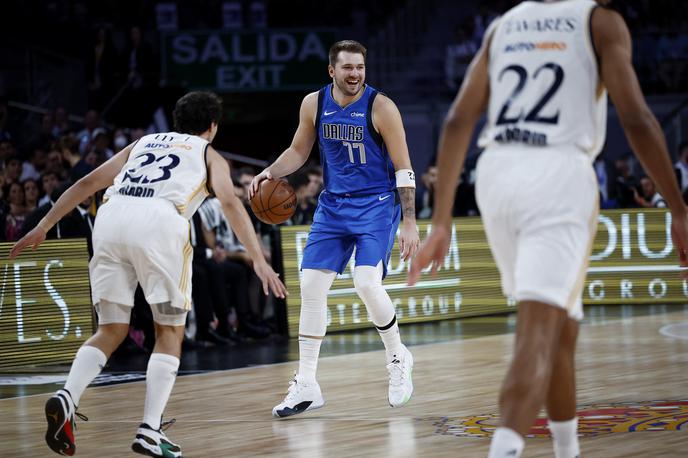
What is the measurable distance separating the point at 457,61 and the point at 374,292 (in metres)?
15.0

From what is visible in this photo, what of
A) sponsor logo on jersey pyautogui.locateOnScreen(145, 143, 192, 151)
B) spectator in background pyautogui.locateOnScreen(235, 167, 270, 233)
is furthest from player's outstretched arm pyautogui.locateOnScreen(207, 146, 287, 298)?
spectator in background pyautogui.locateOnScreen(235, 167, 270, 233)

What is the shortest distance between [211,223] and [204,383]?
3.54 m

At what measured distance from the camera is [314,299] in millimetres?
7359

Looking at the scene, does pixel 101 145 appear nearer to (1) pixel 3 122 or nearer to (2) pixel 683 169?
(1) pixel 3 122

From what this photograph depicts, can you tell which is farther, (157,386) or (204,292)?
(204,292)

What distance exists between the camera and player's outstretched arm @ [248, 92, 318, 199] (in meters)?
7.62

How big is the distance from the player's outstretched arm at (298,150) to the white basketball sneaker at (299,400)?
4.27 ft

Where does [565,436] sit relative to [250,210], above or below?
below

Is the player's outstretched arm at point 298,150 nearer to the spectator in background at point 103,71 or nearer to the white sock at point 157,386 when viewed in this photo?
the white sock at point 157,386

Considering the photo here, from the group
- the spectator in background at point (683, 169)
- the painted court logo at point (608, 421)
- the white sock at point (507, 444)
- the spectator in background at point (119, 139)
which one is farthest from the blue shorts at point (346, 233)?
the spectator in background at point (683, 169)

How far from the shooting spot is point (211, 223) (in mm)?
12297

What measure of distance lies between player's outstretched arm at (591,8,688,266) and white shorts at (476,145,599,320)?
0.20 metres

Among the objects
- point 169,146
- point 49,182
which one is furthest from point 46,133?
point 169,146

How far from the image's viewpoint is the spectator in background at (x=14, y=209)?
39.4 ft
